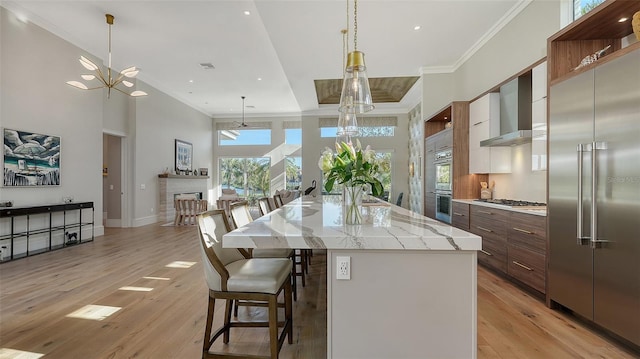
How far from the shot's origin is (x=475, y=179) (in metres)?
4.54

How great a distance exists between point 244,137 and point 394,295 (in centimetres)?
1006

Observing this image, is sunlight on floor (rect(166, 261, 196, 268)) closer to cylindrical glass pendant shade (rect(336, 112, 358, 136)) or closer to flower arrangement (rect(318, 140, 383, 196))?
cylindrical glass pendant shade (rect(336, 112, 358, 136))

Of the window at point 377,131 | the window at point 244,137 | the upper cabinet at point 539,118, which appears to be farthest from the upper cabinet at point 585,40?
the window at point 244,137

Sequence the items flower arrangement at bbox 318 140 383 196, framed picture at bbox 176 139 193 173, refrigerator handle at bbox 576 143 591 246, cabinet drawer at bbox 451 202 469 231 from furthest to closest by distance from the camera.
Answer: framed picture at bbox 176 139 193 173 → cabinet drawer at bbox 451 202 469 231 → refrigerator handle at bbox 576 143 591 246 → flower arrangement at bbox 318 140 383 196

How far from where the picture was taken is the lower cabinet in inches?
107

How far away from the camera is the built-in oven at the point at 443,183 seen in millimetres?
4668

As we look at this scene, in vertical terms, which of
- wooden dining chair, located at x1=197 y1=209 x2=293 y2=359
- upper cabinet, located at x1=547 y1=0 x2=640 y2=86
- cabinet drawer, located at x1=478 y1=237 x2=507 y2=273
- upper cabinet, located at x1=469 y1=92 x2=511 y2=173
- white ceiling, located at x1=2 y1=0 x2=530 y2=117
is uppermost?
white ceiling, located at x1=2 y1=0 x2=530 y2=117

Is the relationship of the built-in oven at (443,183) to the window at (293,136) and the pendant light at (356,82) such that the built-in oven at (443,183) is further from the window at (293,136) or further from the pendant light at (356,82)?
the window at (293,136)

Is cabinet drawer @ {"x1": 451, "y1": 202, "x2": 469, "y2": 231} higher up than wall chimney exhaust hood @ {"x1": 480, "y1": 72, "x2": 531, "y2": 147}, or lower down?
lower down

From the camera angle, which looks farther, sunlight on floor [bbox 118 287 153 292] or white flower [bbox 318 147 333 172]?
sunlight on floor [bbox 118 287 153 292]

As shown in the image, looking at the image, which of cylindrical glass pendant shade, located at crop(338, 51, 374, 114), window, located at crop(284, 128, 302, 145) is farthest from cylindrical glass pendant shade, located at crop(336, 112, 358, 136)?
window, located at crop(284, 128, 302, 145)

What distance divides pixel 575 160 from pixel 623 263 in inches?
30.4

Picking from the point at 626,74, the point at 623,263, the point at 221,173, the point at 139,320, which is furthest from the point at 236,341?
the point at 221,173

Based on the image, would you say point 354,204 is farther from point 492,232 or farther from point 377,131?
point 377,131
